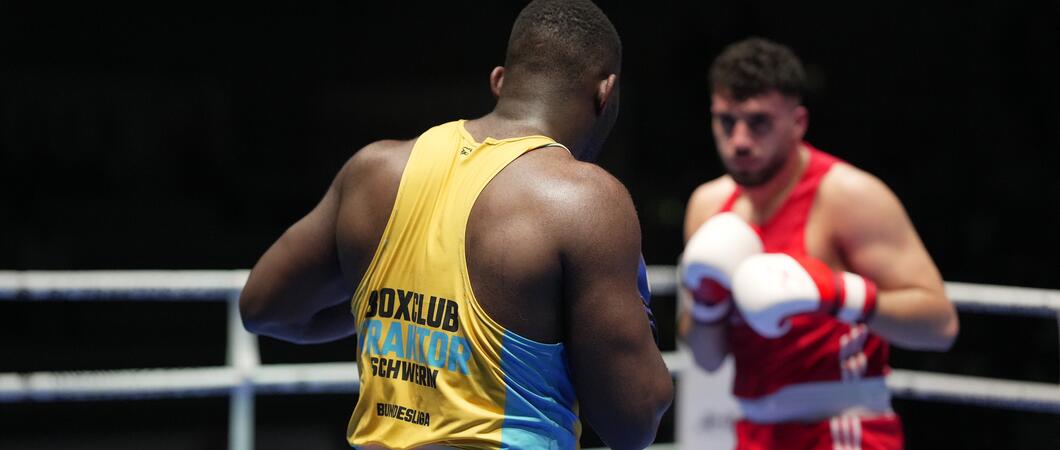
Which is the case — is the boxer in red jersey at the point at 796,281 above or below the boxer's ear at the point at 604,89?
below

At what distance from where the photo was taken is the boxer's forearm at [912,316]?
252 centimetres

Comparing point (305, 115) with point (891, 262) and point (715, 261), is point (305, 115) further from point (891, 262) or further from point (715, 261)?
point (891, 262)

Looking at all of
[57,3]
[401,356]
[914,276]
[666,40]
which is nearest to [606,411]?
[401,356]

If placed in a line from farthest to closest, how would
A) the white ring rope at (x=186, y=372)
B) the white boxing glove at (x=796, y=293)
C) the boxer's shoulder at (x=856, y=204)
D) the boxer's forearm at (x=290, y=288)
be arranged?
1. the white ring rope at (x=186, y=372)
2. the boxer's shoulder at (x=856, y=204)
3. the white boxing glove at (x=796, y=293)
4. the boxer's forearm at (x=290, y=288)

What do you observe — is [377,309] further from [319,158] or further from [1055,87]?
[319,158]

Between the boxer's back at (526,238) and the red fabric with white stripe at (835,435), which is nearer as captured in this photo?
the boxer's back at (526,238)

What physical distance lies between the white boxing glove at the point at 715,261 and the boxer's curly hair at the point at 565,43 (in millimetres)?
1216

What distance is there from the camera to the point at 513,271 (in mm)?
1395

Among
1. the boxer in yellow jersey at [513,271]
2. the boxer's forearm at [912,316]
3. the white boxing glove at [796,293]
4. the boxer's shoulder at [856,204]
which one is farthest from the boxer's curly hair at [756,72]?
the boxer in yellow jersey at [513,271]

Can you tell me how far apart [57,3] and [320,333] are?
29.4 feet

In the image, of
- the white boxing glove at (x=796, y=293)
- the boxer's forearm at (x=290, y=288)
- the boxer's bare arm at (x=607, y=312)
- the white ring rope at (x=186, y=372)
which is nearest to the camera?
the boxer's bare arm at (x=607, y=312)

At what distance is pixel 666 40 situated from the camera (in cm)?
995

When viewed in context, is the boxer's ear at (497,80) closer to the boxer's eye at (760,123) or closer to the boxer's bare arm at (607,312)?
the boxer's bare arm at (607,312)

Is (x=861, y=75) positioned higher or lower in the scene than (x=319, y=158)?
higher
